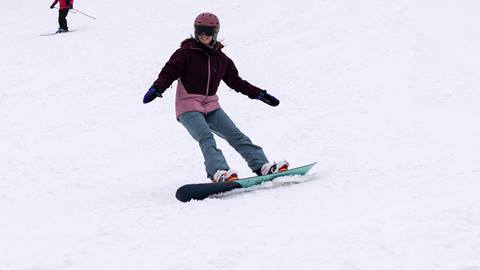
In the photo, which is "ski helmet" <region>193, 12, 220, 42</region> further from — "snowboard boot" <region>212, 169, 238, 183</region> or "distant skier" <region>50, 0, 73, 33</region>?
"distant skier" <region>50, 0, 73, 33</region>

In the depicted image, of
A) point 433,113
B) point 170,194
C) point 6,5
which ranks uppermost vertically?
point 433,113

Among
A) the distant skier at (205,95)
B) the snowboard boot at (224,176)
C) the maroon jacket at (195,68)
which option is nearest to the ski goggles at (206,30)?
the distant skier at (205,95)

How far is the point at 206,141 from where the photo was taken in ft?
16.8

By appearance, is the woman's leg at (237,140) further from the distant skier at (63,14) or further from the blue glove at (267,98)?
the distant skier at (63,14)

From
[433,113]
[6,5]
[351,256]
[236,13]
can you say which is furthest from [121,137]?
[6,5]

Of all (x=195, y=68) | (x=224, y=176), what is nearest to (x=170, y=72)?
(x=195, y=68)

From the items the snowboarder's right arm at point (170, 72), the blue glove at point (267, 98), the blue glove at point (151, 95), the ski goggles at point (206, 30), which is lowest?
the blue glove at point (267, 98)

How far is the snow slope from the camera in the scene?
3289 millimetres

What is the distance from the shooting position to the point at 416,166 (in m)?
5.06

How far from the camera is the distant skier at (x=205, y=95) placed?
509 cm

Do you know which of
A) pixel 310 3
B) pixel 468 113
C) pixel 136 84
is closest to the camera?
pixel 468 113

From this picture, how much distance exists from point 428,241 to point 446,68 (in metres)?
6.30

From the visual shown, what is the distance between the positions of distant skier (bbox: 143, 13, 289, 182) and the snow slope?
0.53m

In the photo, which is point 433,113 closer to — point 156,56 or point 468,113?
point 468,113
